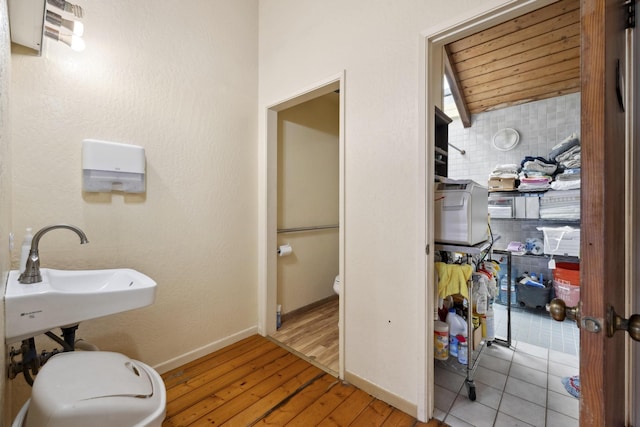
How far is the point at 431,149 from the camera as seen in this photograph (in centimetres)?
141

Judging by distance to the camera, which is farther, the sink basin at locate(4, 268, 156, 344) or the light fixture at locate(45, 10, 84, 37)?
the light fixture at locate(45, 10, 84, 37)

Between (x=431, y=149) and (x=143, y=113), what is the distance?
71.1 inches

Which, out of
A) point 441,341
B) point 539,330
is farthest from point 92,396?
point 539,330

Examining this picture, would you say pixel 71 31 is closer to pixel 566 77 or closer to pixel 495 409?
pixel 495 409

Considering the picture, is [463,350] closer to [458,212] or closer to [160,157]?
[458,212]

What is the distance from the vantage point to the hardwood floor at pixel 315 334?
2.03m

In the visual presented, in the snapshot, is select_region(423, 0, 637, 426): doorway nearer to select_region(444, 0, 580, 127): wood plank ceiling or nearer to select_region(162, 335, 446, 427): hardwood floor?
select_region(162, 335, 446, 427): hardwood floor

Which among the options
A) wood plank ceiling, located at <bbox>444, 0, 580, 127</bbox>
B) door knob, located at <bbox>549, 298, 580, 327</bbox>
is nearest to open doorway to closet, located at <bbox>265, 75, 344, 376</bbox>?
wood plank ceiling, located at <bbox>444, 0, 580, 127</bbox>

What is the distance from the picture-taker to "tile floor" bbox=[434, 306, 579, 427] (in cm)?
146

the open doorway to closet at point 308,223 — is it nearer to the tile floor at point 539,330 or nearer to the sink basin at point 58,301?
the sink basin at point 58,301

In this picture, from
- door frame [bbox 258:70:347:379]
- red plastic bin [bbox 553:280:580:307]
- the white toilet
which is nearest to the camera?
the white toilet

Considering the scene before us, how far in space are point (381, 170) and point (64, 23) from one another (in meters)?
1.75

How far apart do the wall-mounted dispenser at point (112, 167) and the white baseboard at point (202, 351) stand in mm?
Result: 1209

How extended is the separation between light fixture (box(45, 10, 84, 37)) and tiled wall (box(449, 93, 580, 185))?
12.8 feet
